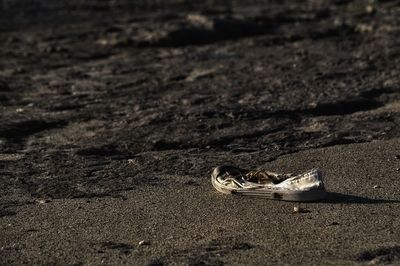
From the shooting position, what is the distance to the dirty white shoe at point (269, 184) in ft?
16.3

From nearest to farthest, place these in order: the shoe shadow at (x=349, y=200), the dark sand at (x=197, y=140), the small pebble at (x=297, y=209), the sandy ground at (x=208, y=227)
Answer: the sandy ground at (x=208, y=227)
the dark sand at (x=197, y=140)
the small pebble at (x=297, y=209)
the shoe shadow at (x=349, y=200)

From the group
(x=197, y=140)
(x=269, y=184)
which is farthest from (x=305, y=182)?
(x=197, y=140)

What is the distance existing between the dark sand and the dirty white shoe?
6 centimetres

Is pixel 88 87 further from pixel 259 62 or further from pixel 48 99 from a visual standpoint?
pixel 259 62

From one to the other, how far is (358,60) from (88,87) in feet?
9.70

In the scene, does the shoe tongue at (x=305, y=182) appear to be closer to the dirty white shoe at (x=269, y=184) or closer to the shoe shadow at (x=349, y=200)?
the dirty white shoe at (x=269, y=184)

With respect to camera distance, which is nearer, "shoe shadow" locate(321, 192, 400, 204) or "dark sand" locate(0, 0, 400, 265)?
"dark sand" locate(0, 0, 400, 265)

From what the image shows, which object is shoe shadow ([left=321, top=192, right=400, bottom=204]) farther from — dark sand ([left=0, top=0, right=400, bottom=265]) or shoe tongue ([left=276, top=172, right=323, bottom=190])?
shoe tongue ([left=276, top=172, right=323, bottom=190])

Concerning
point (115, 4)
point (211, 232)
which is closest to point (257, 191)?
point (211, 232)

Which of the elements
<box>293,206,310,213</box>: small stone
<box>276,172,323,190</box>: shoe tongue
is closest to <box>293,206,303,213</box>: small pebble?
<box>293,206,310,213</box>: small stone

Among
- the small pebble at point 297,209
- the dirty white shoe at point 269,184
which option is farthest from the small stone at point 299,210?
the dirty white shoe at point 269,184

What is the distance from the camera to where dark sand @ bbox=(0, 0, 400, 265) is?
14.5 feet

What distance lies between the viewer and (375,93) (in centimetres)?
790

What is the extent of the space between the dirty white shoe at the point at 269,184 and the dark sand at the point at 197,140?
6 centimetres
